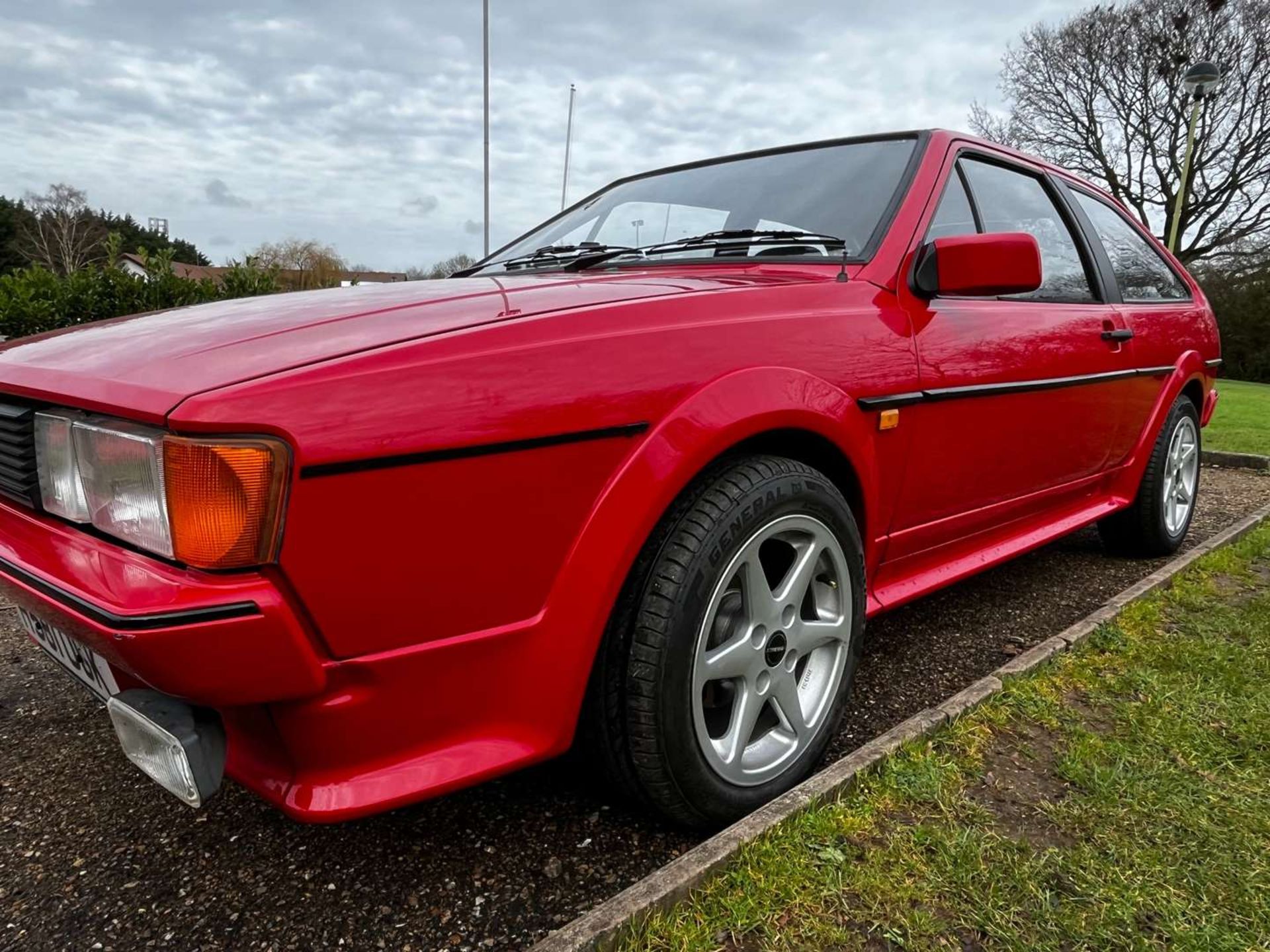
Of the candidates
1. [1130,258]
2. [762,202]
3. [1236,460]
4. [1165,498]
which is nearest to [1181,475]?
[1165,498]

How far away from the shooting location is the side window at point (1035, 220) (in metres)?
2.46

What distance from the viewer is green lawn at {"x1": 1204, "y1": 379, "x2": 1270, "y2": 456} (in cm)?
733

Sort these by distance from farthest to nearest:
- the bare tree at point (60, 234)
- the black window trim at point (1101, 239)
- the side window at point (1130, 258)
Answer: the bare tree at point (60, 234) → the side window at point (1130, 258) → the black window trim at point (1101, 239)

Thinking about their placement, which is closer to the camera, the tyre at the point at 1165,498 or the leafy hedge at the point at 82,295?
the tyre at the point at 1165,498

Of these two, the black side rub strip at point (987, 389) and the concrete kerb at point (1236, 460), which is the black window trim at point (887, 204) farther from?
the concrete kerb at point (1236, 460)

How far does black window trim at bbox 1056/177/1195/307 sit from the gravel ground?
76.9 inches

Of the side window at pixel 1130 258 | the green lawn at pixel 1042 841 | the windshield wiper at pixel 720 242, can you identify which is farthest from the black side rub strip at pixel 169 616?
the side window at pixel 1130 258

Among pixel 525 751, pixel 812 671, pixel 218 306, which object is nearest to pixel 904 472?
pixel 812 671

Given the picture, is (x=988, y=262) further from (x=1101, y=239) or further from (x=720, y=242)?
(x=1101, y=239)

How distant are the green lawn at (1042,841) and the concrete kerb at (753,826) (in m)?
0.02

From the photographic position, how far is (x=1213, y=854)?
1475 millimetres

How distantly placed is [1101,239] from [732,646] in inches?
99.0

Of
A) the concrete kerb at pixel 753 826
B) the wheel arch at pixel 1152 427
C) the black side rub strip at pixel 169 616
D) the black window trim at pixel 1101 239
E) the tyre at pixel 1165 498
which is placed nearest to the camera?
the black side rub strip at pixel 169 616

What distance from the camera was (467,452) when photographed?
3.86ft
